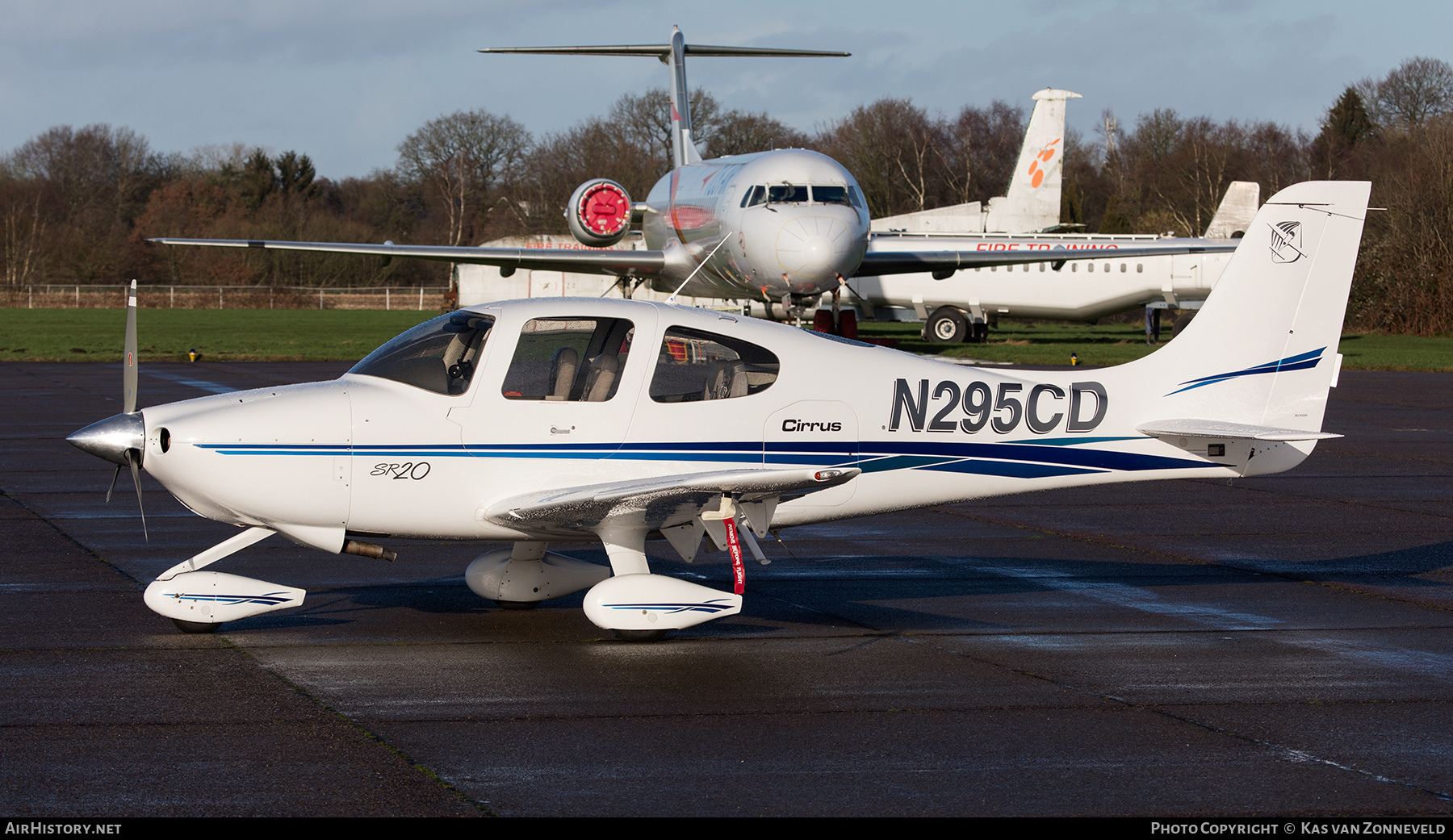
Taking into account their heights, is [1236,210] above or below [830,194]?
above

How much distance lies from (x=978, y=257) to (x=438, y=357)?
2629 centimetres

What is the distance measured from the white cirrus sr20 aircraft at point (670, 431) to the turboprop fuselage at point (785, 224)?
16.7 meters

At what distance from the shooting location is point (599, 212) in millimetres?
34812

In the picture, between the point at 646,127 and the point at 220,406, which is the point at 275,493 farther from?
the point at 646,127

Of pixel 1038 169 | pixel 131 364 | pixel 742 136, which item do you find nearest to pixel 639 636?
pixel 131 364

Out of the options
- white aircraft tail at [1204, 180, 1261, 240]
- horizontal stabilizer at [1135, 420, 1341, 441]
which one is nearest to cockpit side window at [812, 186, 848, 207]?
horizontal stabilizer at [1135, 420, 1341, 441]

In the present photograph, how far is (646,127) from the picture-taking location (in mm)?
87750

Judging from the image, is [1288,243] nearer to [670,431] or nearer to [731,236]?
[670,431]

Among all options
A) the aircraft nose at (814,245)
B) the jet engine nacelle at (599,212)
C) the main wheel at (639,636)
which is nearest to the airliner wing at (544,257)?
the jet engine nacelle at (599,212)

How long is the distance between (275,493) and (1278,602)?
6.20 meters

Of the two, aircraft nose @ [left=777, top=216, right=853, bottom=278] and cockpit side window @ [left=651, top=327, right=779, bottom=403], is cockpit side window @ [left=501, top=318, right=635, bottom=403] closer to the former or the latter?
cockpit side window @ [left=651, top=327, right=779, bottom=403]

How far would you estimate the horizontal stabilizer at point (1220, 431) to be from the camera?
27.4ft

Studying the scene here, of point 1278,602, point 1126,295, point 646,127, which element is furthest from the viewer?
point 646,127

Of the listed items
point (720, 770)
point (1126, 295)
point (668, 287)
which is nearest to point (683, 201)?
point (668, 287)
